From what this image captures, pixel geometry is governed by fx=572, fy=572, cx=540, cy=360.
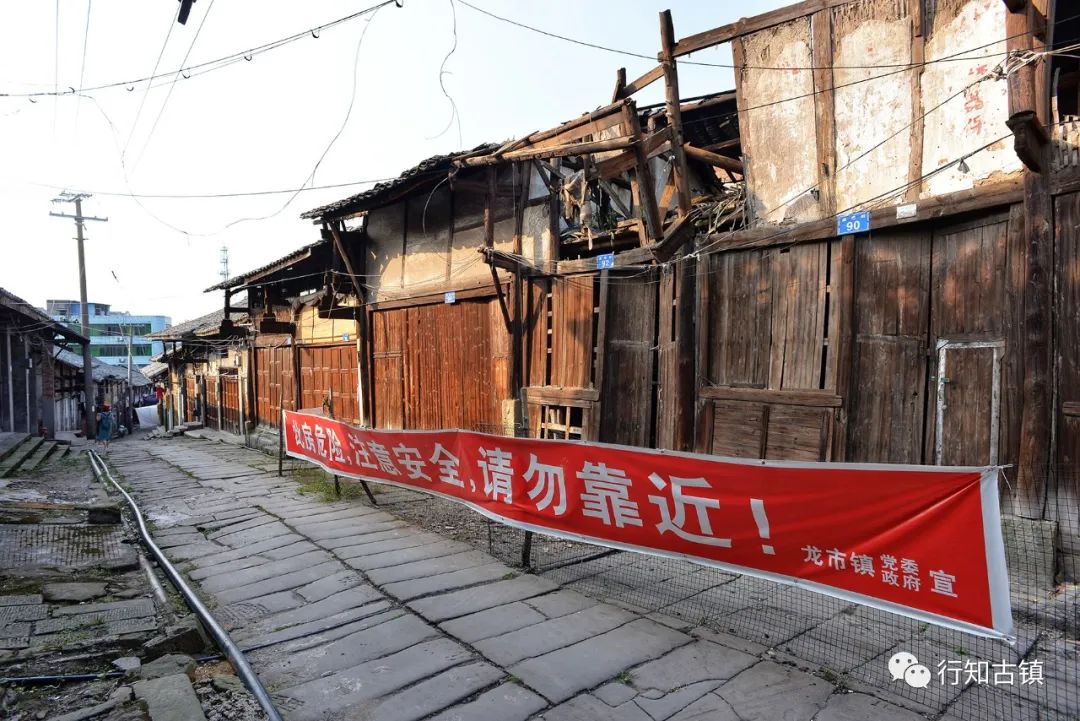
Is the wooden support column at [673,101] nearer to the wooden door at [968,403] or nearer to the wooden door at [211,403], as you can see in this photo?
the wooden door at [968,403]

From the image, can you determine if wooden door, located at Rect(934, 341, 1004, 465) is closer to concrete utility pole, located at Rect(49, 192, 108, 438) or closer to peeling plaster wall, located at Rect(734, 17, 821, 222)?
peeling plaster wall, located at Rect(734, 17, 821, 222)

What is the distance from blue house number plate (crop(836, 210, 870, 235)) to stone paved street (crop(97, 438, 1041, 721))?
3.82 meters

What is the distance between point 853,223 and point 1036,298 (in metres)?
1.72

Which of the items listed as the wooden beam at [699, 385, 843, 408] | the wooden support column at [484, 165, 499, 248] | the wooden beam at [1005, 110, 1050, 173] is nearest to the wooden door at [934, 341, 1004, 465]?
the wooden beam at [699, 385, 843, 408]

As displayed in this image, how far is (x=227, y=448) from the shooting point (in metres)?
18.5

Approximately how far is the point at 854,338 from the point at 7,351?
24579mm

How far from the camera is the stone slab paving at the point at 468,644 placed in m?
3.54

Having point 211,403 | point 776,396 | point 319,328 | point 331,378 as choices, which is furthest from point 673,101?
point 211,403

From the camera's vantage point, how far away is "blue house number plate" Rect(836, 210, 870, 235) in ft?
19.3

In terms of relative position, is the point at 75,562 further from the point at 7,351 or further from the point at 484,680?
the point at 7,351

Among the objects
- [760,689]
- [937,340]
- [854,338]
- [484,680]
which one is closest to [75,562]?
[484,680]

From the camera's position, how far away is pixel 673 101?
710cm

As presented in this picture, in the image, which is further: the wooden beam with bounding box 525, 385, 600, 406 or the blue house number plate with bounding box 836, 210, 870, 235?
the wooden beam with bounding box 525, 385, 600, 406

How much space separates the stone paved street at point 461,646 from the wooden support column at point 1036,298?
2.18 metres
